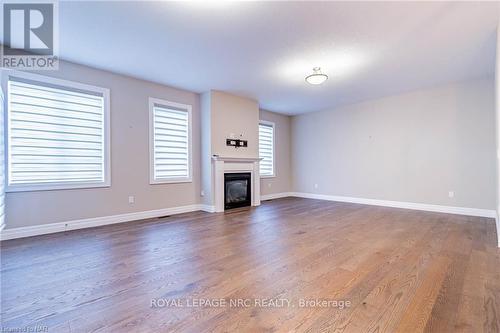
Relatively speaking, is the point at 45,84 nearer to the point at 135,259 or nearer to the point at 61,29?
the point at 61,29

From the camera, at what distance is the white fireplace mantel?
5.54m

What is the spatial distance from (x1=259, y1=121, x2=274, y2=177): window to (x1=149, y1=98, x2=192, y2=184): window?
2517 mm

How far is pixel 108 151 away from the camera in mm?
4383

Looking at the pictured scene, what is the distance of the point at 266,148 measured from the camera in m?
7.57

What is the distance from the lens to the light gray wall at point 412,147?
4867mm

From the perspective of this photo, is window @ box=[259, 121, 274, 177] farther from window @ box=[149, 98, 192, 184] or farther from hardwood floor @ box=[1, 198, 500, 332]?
hardwood floor @ box=[1, 198, 500, 332]

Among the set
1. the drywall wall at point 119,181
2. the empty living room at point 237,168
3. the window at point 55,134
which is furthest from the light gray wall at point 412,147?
the window at point 55,134

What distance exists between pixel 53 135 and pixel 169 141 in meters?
1.96

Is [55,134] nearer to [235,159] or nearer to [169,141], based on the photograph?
[169,141]

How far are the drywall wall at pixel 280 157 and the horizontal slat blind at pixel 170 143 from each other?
8.73ft

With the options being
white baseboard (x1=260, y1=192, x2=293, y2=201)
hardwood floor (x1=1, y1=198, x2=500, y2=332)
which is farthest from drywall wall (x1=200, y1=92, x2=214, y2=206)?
white baseboard (x1=260, y1=192, x2=293, y2=201)

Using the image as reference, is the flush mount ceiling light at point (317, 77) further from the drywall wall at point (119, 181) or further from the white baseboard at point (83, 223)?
the white baseboard at point (83, 223)

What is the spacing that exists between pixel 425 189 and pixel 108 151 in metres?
6.62

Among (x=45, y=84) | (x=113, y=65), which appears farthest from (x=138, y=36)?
(x=45, y=84)
